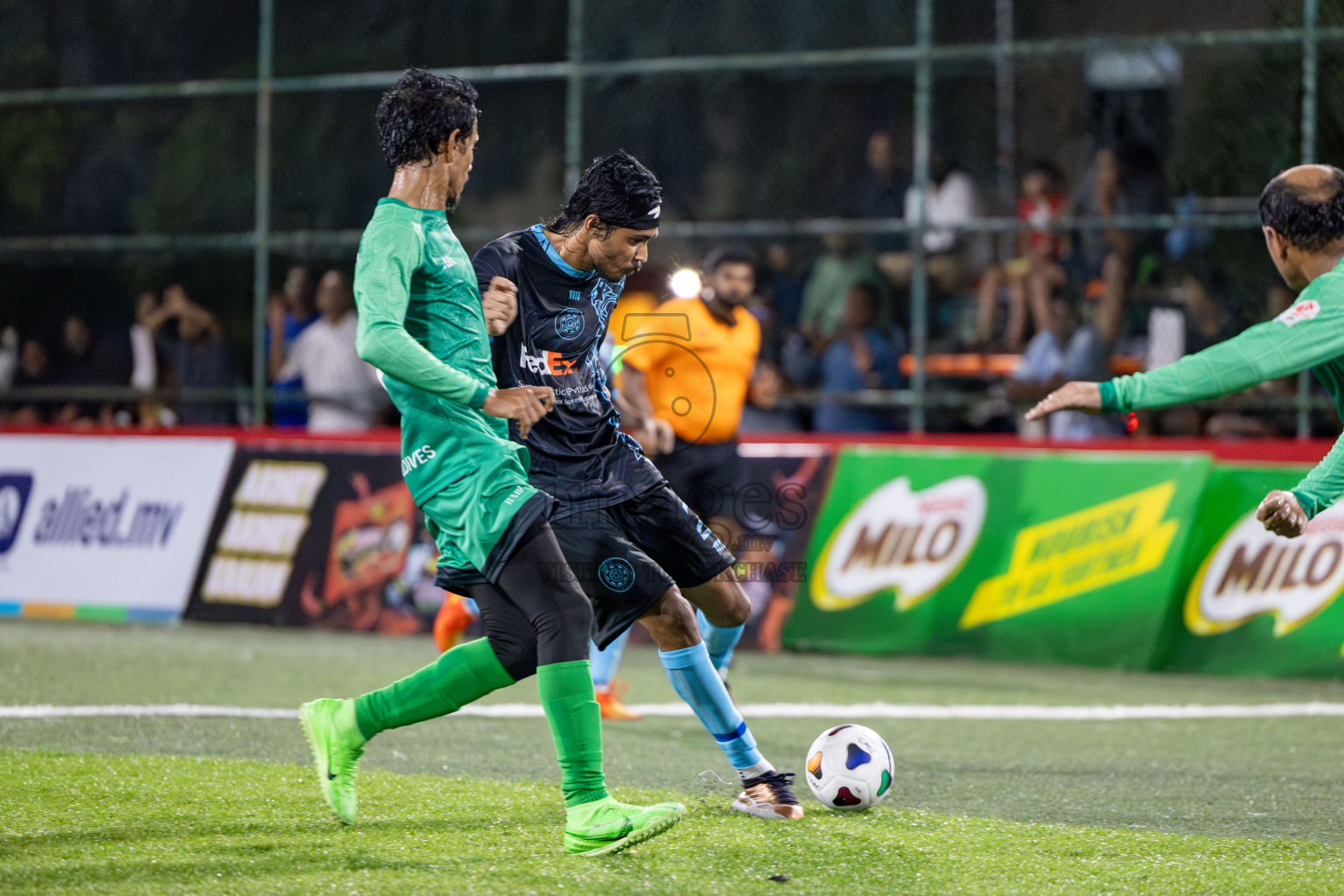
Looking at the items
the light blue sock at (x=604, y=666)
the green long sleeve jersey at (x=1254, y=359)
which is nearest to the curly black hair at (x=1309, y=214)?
the green long sleeve jersey at (x=1254, y=359)

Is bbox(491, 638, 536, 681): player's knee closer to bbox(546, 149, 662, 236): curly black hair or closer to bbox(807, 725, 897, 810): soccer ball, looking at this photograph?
bbox(807, 725, 897, 810): soccer ball

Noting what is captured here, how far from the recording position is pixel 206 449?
12.4 meters

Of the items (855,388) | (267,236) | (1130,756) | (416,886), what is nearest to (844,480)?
(855,388)

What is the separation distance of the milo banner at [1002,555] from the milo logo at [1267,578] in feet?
0.68

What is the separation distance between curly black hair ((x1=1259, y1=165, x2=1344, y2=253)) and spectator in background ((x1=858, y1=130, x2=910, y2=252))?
24.1ft

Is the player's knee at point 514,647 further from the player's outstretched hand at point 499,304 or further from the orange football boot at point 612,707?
the orange football boot at point 612,707

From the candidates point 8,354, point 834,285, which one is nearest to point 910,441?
point 834,285

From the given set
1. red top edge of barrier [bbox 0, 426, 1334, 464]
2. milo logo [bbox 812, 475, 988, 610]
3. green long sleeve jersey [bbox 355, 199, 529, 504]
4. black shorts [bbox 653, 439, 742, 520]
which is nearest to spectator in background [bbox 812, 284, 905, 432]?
red top edge of barrier [bbox 0, 426, 1334, 464]

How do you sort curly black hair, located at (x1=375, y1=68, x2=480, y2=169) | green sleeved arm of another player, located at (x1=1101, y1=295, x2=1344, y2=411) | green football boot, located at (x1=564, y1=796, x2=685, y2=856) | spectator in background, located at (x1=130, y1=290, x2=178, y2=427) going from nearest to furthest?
green sleeved arm of another player, located at (x1=1101, y1=295, x2=1344, y2=411) → green football boot, located at (x1=564, y1=796, x2=685, y2=856) → curly black hair, located at (x1=375, y1=68, x2=480, y2=169) → spectator in background, located at (x1=130, y1=290, x2=178, y2=427)

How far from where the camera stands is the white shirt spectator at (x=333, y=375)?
13.6 metres

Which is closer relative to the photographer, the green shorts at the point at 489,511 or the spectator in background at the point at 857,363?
the green shorts at the point at 489,511

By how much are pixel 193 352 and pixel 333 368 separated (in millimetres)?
1515

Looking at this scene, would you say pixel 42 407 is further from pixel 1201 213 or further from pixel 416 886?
pixel 416 886

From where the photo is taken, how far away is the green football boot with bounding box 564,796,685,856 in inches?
186
